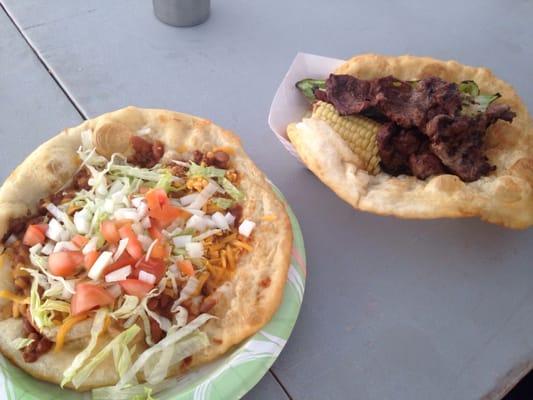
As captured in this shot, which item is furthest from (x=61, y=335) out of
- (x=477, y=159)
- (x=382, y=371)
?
(x=477, y=159)

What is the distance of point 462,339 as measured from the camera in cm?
180

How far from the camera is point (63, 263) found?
163 cm

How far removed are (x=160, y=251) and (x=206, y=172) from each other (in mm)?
378

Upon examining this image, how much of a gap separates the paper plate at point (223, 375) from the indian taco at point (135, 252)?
0.03 metres

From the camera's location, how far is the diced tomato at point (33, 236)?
67.1 inches

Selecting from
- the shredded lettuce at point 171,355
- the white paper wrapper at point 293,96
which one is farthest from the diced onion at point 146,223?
the white paper wrapper at point 293,96

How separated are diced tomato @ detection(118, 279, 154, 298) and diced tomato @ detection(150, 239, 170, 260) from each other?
11 centimetres

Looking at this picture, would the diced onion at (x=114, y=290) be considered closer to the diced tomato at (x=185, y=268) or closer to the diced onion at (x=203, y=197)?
the diced tomato at (x=185, y=268)

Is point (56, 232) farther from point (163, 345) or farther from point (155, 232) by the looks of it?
point (163, 345)

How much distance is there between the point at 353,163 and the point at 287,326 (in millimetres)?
678

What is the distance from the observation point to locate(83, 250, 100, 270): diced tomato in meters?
1.65

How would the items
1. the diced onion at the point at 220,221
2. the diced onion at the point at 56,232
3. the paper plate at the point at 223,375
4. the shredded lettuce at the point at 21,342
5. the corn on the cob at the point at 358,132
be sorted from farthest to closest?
1. the corn on the cob at the point at 358,132
2. the diced onion at the point at 220,221
3. the diced onion at the point at 56,232
4. the shredded lettuce at the point at 21,342
5. the paper plate at the point at 223,375

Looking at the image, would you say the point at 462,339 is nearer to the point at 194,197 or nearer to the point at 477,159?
the point at 477,159

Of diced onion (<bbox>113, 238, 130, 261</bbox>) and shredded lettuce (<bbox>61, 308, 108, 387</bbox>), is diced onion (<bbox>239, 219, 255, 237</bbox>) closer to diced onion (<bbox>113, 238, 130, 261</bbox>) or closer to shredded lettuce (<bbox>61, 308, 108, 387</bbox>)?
diced onion (<bbox>113, 238, 130, 261</bbox>)
